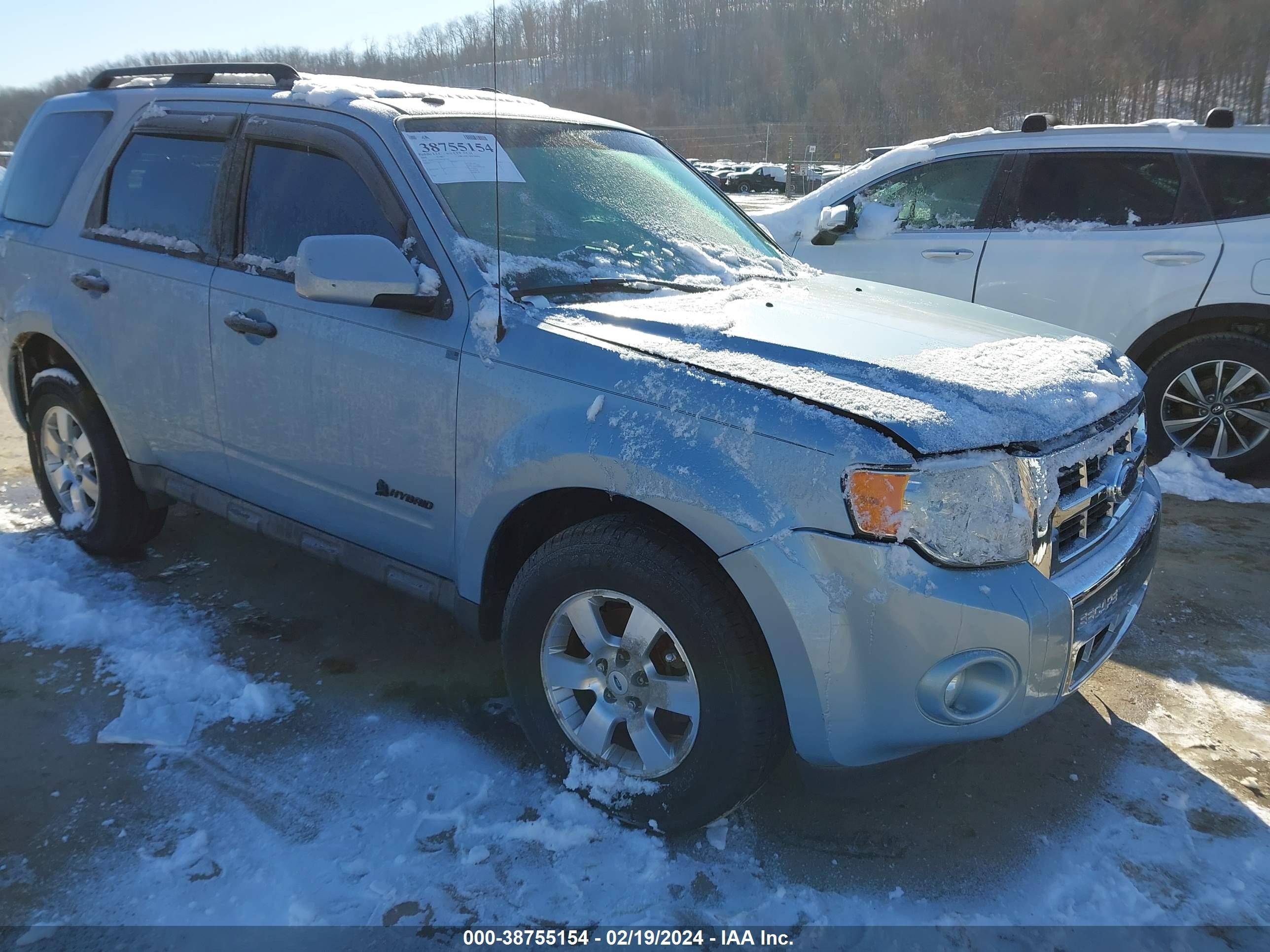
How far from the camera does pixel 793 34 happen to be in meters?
89.5

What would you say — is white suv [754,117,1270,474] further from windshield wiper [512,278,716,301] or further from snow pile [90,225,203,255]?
snow pile [90,225,203,255]

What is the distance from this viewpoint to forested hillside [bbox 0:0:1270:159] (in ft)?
139

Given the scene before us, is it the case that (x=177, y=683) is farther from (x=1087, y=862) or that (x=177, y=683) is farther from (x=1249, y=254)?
(x=1249, y=254)

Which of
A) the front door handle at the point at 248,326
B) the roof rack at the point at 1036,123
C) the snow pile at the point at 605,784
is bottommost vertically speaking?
the snow pile at the point at 605,784

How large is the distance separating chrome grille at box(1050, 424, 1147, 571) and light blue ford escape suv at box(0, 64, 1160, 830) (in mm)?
14

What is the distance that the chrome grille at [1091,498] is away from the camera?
222cm

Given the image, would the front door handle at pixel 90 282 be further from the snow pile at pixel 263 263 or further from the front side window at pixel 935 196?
the front side window at pixel 935 196

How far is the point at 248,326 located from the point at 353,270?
756mm

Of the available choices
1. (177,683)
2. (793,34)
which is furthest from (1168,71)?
(177,683)

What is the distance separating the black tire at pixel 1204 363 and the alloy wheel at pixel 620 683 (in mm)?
4032

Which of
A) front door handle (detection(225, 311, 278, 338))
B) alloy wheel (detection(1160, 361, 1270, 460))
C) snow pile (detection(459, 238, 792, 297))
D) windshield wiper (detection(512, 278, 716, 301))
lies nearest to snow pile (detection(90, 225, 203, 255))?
front door handle (detection(225, 311, 278, 338))

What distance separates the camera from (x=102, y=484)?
3.97 metres

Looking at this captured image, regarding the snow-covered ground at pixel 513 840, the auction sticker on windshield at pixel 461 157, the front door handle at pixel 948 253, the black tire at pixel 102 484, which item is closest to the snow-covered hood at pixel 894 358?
the auction sticker on windshield at pixel 461 157

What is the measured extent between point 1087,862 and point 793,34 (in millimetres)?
98374
